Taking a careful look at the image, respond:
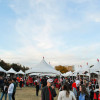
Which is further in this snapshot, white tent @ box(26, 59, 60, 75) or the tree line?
the tree line

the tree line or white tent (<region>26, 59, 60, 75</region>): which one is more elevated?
the tree line

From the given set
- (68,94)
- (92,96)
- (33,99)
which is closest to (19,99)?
(33,99)

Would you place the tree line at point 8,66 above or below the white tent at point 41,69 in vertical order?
above

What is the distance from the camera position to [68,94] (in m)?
4.10

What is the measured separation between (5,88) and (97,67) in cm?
953

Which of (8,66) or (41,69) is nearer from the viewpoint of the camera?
(41,69)

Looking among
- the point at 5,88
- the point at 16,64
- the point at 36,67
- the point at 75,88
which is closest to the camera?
the point at 5,88

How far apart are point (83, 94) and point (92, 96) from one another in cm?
431

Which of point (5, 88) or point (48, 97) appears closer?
point (48, 97)

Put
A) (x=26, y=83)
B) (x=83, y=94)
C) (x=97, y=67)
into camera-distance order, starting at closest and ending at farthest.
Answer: (x=83, y=94) < (x=97, y=67) < (x=26, y=83)

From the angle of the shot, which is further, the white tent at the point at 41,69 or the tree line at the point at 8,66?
the tree line at the point at 8,66

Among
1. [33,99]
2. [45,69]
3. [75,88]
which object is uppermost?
[45,69]

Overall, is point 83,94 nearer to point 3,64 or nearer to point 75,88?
point 75,88

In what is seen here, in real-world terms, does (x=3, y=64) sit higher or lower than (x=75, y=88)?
higher
